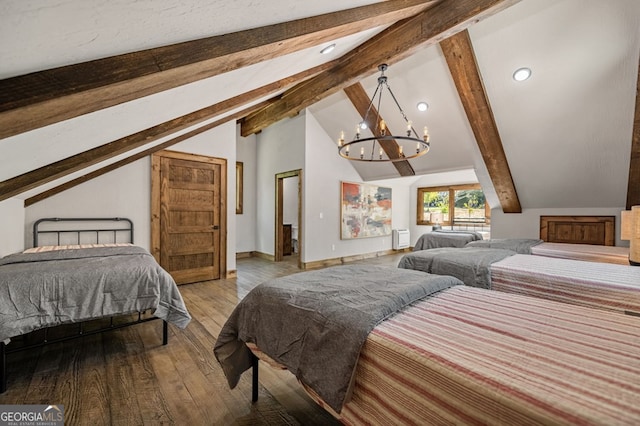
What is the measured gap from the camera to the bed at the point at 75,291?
1812 mm

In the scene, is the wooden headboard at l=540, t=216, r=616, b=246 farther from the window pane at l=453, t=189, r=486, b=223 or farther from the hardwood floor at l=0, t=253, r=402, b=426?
the hardwood floor at l=0, t=253, r=402, b=426

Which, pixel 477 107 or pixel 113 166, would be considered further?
pixel 477 107

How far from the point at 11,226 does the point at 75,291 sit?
5.08 feet

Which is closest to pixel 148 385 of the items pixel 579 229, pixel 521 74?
pixel 521 74

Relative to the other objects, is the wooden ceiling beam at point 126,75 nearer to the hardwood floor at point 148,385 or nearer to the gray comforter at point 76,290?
the gray comforter at point 76,290

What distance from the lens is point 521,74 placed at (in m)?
3.27

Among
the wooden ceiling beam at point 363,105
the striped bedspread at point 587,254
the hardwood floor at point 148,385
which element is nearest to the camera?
the hardwood floor at point 148,385

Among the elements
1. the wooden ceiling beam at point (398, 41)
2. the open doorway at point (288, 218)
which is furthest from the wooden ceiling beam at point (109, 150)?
the open doorway at point (288, 218)

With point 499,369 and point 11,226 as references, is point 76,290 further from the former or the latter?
point 499,369

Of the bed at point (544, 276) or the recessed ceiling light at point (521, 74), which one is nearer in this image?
the bed at point (544, 276)

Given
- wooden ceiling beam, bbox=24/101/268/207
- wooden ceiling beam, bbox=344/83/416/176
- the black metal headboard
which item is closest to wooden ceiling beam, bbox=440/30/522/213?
wooden ceiling beam, bbox=344/83/416/176

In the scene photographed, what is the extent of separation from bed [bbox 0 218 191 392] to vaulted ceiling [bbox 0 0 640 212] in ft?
2.14

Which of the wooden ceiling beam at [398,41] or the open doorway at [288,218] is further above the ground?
the wooden ceiling beam at [398,41]

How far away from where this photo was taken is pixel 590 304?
2023 mm
